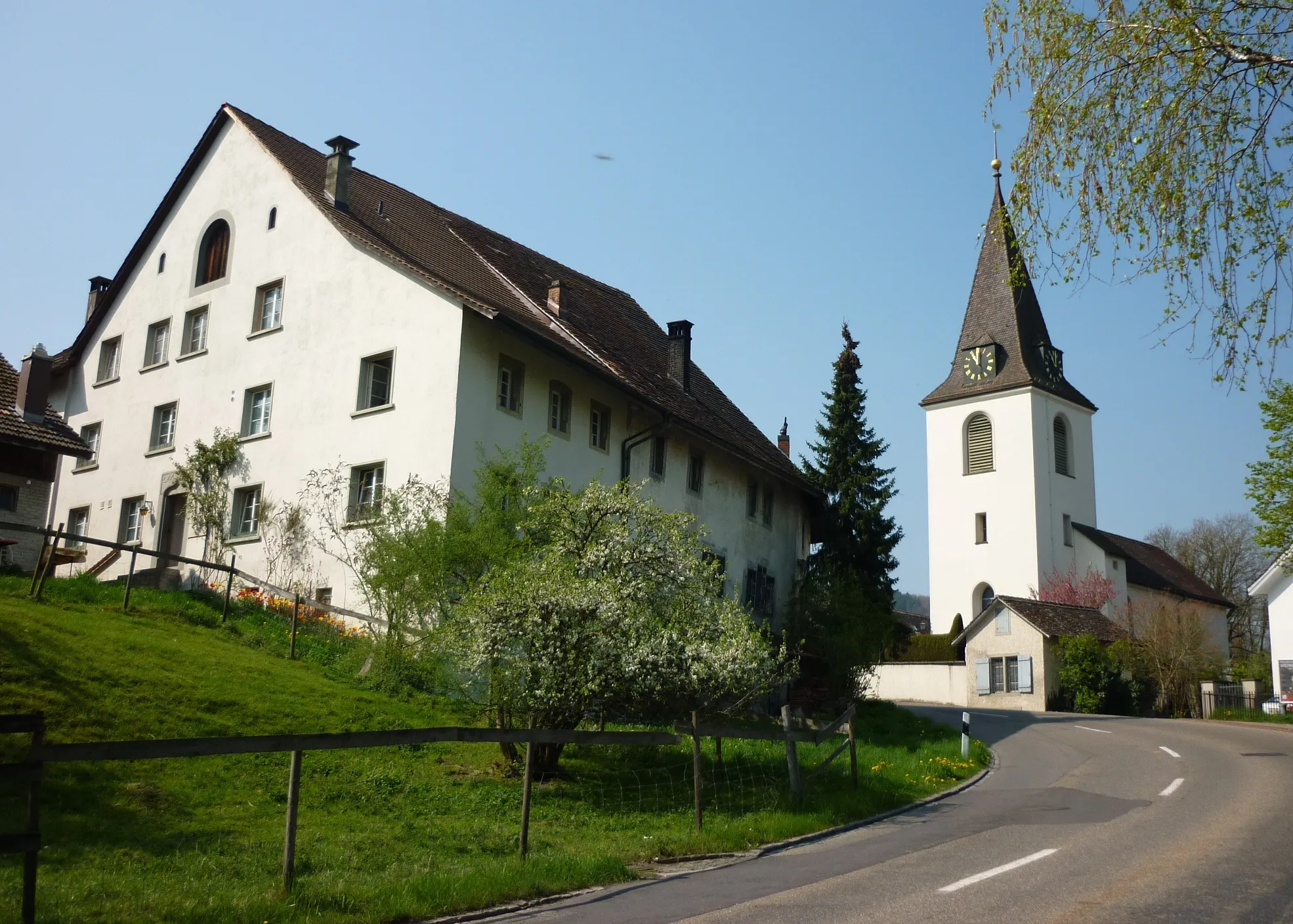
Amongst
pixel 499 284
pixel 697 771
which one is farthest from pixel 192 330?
pixel 697 771

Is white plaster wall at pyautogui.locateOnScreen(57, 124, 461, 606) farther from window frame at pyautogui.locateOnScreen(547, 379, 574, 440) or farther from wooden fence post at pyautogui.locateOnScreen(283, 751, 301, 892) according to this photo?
wooden fence post at pyautogui.locateOnScreen(283, 751, 301, 892)

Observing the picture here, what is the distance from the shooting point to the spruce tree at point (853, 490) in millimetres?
42438

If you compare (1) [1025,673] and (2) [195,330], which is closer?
(2) [195,330]

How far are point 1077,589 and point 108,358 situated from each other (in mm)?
48110

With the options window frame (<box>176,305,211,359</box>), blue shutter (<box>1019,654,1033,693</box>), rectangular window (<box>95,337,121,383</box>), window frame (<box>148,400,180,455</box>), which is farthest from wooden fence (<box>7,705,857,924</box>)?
blue shutter (<box>1019,654,1033,693</box>)

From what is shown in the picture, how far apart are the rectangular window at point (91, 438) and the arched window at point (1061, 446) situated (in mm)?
50990

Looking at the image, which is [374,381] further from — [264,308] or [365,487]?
[264,308]

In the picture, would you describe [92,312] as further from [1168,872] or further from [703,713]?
[1168,872]

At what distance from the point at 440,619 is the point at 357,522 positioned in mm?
7756

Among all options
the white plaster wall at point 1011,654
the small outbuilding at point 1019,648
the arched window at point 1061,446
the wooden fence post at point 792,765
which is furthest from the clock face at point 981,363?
the wooden fence post at point 792,765

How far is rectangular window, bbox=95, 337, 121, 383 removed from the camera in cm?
3309

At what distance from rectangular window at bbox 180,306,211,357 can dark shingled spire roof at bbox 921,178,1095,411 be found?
46023 millimetres

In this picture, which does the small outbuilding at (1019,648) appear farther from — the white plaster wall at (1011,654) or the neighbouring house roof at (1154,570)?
the neighbouring house roof at (1154,570)

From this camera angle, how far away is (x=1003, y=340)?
69.1 m
